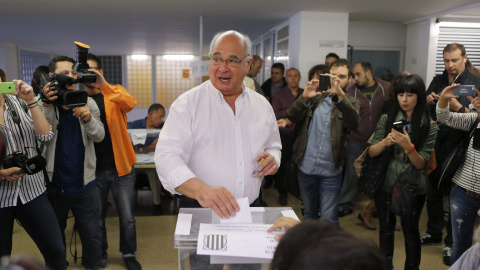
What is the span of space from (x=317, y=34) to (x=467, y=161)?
11.7 ft

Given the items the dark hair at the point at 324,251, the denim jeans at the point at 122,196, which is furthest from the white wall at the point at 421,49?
the dark hair at the point at 324,251

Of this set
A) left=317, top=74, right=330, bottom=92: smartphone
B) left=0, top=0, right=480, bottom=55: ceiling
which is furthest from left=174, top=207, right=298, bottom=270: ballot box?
left=0, top=0, right=480, bottom=55: ceiling

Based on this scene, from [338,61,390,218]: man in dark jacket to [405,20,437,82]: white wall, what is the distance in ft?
6.68

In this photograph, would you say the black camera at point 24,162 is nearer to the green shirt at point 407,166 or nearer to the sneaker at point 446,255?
the green shirt at point 407,166

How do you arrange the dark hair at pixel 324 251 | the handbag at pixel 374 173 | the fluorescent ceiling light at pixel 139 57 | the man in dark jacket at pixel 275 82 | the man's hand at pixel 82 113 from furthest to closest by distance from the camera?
the fluorescent ceiling light at pixel 139 57
the man in dark jacket at pixel 275 82
the handbag at pixel 374 173
the man's hand at pixel 82 113
the dark hair at pixel 324 251

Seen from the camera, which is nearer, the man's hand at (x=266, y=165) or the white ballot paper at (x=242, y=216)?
the white ballot paper at (x=242, y=216)

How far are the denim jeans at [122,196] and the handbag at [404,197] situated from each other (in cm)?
187

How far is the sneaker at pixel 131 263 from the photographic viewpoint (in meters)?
2.92

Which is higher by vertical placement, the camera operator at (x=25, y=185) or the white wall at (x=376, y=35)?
the white wall at (x=376, y=35)

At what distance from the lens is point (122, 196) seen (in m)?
2.85

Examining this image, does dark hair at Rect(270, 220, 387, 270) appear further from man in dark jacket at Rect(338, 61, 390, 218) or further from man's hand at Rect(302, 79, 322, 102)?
man in dark jacket at Rect(338, 61, 390, 218)

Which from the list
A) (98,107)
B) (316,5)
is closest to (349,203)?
(316,5)

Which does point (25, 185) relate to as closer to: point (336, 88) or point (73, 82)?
point (73, 82)

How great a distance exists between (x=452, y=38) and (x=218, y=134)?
5.58m
